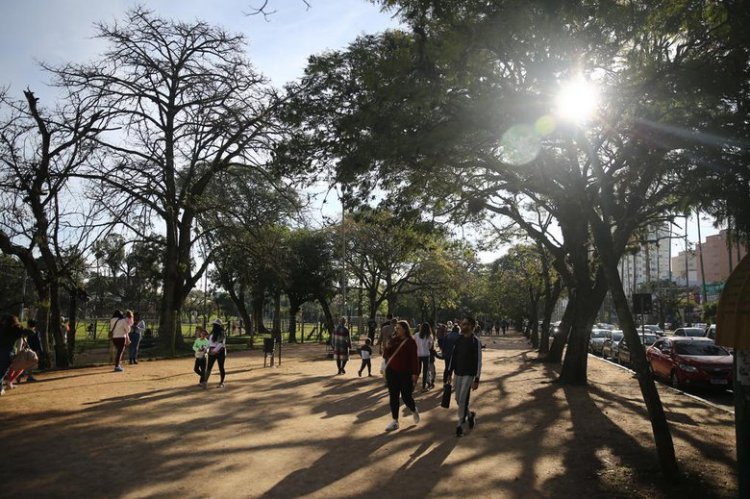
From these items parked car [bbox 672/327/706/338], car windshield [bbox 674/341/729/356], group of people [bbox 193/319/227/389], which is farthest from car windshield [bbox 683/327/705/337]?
group of people [bbox 193/319/227/389]

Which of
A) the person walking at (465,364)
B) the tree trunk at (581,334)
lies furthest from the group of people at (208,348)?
the tree trunk at (581,334)

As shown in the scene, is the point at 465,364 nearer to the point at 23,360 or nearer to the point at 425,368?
the point at 425,368

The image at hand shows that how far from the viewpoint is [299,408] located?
34.6 feet

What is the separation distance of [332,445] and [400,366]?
66.2 inches

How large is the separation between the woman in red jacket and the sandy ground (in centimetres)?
51

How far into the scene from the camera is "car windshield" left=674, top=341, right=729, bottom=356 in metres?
15.1

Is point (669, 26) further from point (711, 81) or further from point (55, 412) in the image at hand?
point (55, 412)

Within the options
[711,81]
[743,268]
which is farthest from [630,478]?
[711,81]

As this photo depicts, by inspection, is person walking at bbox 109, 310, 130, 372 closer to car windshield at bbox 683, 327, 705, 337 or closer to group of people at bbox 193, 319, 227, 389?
group of people at bbox 193, 319, 227, 389

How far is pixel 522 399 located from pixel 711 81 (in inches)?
291

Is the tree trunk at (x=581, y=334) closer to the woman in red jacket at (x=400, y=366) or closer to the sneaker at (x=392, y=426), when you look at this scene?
the woman in red jacket at (x=400, y=366)

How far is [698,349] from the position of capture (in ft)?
50.4

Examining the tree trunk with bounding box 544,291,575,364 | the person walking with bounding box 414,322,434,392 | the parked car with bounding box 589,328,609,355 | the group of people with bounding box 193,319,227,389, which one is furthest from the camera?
the parked car with bounding box 589,328,609,355

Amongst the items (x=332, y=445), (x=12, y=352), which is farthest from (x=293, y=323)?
(x=332, y=445)
